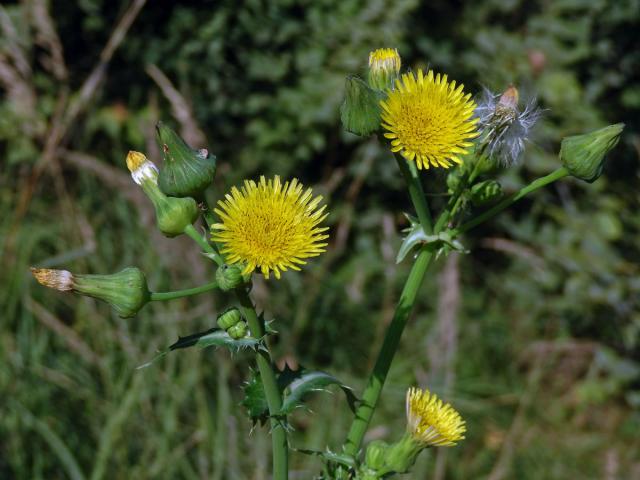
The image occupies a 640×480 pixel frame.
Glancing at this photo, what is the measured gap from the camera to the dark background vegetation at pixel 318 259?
310 centimetres

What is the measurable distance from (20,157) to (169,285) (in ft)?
3.49

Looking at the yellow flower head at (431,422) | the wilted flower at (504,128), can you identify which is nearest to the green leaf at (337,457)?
the yellow flower head at (431,422)

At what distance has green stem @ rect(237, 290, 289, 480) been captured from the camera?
142cm

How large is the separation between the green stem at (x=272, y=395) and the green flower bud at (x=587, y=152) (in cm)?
67

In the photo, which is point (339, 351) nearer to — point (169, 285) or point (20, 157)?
point (169, 285)

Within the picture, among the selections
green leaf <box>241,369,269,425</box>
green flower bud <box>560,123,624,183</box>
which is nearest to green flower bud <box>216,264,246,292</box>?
green leaf <box>241,369,269,425</box>

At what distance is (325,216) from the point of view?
4.77 feet

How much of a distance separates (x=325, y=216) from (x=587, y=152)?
522 millimetres

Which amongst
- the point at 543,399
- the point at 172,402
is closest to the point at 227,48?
the point at 172,402

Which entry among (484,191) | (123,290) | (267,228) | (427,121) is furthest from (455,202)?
(123,290)

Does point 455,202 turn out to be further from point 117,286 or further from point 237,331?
point 117,286

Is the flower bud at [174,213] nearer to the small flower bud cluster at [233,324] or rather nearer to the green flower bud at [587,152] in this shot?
the small flower bud cluster at [233,324]

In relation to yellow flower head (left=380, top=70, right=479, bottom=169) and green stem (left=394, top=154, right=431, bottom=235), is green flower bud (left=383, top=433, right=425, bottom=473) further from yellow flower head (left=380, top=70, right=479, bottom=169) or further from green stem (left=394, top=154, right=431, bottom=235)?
yellow flower head (left=380, top=70, right=479, bottom=169)

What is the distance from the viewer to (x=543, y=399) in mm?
4512
